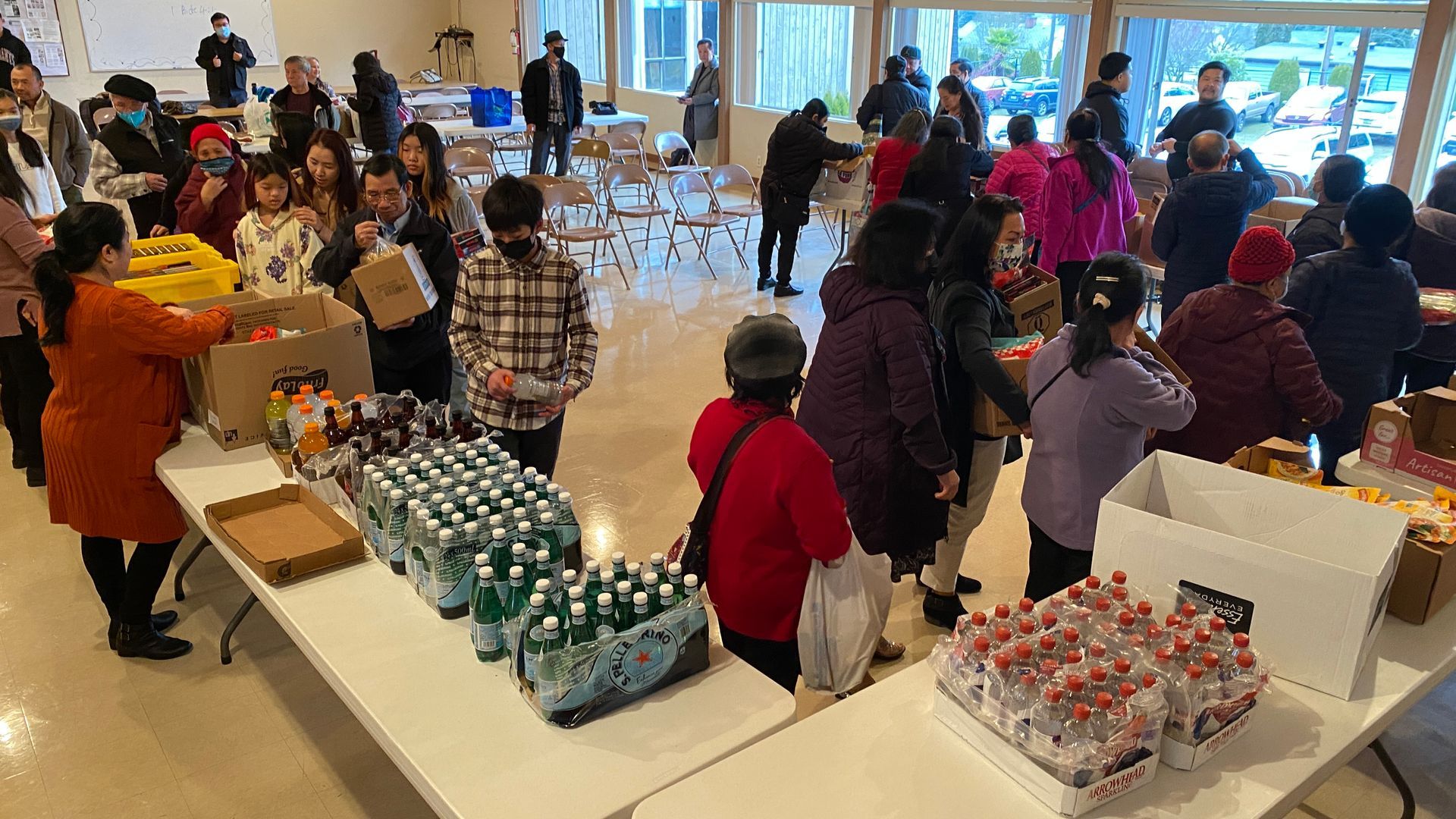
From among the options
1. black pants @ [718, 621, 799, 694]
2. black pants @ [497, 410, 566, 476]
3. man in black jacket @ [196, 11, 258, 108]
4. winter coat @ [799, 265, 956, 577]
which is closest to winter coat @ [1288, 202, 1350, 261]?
winter coat @ [799, 265, 956, 577]

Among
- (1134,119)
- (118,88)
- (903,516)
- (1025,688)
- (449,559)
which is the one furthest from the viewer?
(1134,119)

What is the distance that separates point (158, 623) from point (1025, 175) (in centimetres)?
501

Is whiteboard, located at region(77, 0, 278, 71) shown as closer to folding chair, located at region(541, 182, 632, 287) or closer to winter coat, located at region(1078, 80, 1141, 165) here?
folding chair, located at region(541, 182, 632, 287)

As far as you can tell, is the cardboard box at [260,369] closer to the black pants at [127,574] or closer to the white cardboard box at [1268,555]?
the black pants at [127,574]

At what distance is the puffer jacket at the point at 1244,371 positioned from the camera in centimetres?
303

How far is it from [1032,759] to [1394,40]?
7.37 m

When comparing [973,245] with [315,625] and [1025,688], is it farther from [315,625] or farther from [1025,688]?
[315,625]

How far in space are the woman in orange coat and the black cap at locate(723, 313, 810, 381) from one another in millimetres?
1674

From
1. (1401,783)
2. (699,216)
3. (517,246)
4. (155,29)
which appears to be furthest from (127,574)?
(155,29)

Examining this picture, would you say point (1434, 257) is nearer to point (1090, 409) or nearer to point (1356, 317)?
point (1356, 317)

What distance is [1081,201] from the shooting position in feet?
17.9

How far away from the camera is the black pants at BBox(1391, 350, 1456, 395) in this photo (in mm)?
4129

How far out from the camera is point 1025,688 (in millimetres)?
1639

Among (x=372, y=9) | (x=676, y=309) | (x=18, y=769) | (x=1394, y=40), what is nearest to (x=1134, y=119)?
(x=1394, y=40)
